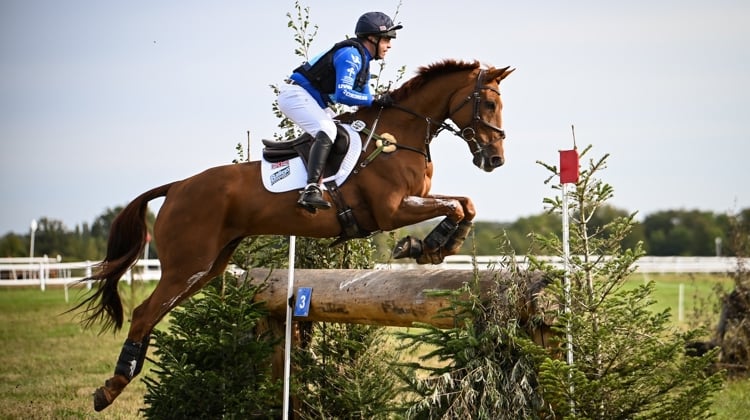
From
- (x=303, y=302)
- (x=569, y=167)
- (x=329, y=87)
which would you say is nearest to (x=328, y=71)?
(x=329, y=87)

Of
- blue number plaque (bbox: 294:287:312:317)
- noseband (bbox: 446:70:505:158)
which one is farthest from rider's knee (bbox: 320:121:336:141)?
blue number plaque (bbox: 294:287:312:317)

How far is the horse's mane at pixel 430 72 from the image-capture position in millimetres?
5570

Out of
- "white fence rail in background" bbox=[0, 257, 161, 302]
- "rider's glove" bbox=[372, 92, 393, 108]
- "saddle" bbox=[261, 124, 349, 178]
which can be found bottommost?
"white fence rail in background" bbox=[0, 257, 161, 302]

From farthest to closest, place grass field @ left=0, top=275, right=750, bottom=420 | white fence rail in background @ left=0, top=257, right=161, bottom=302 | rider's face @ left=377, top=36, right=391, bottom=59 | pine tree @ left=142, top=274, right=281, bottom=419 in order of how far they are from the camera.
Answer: white fence rail in background @ left=0, top=257, right=161, bottom=302 < grass field @ left=0, top=275, right=750, bottom=420 < pine tree @ left=142, top=274, right=281, bottom=419 < rider's face @ left=377, top=36, right=391, bottom=59

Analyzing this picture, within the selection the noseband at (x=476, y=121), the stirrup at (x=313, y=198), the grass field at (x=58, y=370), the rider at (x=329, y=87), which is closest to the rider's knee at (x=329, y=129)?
the rider at (x=329, y=87)

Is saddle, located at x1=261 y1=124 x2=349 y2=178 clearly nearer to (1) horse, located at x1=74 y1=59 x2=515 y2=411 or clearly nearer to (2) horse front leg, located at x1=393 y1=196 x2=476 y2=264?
(1) horse, located at x1=74 y1=59 x2=515 y2=411

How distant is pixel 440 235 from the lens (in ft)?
17.3

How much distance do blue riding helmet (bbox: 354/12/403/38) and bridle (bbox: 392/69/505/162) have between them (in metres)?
0.49

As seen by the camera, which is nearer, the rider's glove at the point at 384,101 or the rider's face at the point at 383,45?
the rider's face at the point at 383,45

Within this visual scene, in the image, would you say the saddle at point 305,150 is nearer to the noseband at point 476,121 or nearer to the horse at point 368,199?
the horse at point 368,199

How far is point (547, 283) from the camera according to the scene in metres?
4.54

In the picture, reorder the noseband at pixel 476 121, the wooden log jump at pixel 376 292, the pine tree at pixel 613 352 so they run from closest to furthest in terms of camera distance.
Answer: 1. the pine tree at pixel 613 352
2. the wooden log jump at pixel 376 292
3. the noseband at pixel 476 121

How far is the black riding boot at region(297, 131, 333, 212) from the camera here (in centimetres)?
521

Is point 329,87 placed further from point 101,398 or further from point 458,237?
point 101,398
